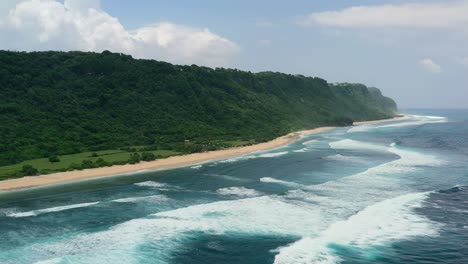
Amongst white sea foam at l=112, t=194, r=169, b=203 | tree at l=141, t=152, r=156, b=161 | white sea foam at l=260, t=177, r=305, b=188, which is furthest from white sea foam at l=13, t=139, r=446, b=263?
tree at l=141, t=152, r=156, b=161

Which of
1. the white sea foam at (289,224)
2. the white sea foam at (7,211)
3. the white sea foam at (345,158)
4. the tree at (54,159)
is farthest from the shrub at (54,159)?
the white sea foam at (345,158)

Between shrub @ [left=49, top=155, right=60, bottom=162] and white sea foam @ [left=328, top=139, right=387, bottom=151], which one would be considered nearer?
shrub @ [left=49, top=155, right=60, bottom=162]

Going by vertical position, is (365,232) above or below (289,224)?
below

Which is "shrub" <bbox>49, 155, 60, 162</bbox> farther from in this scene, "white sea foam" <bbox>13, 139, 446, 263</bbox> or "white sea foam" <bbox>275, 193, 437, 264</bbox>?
"white sea foam" <bbox>275, 193, 437, 264</bbox>

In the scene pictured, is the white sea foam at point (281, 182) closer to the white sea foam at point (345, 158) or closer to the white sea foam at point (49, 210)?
the white sea foam at point (49, 210)

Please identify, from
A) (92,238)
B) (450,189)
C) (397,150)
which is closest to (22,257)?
(92,238)

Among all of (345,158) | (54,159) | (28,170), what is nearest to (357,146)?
(345,158)

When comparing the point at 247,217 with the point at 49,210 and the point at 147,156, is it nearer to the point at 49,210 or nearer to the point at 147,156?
the point at 49,210
